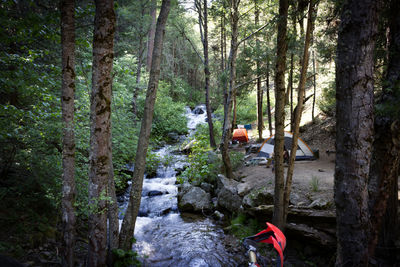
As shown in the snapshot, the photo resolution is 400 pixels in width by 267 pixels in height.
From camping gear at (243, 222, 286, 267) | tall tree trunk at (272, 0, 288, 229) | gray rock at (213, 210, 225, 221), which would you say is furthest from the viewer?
gray rock at (213, 210, 225, 221)

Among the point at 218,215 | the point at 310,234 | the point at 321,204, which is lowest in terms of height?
the point at 218,215

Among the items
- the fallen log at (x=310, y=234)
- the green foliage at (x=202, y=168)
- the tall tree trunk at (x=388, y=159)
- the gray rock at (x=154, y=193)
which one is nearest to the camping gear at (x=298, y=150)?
the green foliage at (x=202, y=168)

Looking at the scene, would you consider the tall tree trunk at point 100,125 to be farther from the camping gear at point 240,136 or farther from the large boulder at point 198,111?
the large boulder at point 198,111

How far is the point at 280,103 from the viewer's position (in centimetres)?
534

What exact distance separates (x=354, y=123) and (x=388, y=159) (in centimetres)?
167

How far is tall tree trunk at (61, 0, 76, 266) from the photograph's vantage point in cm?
411

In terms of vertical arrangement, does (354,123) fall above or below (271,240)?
above

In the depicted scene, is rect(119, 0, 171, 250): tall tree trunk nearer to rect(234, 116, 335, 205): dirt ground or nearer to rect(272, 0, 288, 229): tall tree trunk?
rect(272, 0, 288, 229): tall tree trunk

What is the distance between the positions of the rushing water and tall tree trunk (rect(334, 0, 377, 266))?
3216 millimetres

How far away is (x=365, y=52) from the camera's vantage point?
2.90m

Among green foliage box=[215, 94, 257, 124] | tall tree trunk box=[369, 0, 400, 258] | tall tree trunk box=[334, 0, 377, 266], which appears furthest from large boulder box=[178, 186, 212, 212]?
green foliage box=[215, 94, 257, 124]

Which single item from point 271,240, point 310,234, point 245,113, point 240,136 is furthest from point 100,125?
point 245,113

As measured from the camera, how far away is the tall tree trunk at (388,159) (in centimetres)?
386

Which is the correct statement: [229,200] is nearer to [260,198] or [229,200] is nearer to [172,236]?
[260,198]
